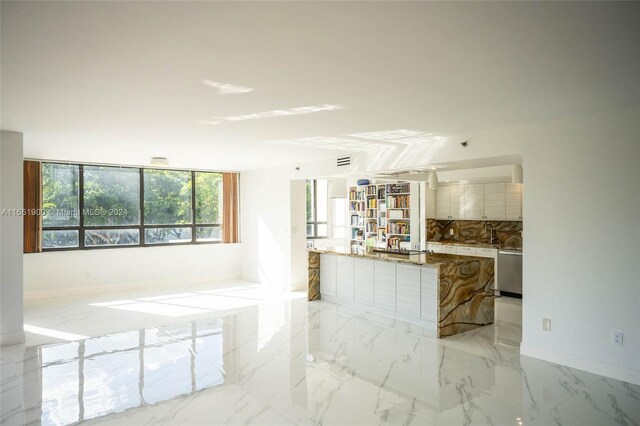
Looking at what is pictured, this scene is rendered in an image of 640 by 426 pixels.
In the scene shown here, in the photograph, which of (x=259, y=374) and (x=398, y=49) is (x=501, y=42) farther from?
(x=259, y=374)

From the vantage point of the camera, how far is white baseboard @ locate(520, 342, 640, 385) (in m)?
3.77

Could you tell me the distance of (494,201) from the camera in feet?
25.6

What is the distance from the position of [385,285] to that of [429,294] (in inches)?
30.8

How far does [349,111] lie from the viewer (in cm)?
392

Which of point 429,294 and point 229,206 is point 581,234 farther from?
point 229,206

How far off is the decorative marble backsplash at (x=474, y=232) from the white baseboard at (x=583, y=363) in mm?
3662

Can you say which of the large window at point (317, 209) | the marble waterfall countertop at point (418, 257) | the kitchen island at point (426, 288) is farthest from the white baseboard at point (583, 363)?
the large window at point (317, 209)

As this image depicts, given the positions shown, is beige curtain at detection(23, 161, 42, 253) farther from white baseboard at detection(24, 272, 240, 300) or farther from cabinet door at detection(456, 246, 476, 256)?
cabinet door at detection(456, 246, 476, 256)

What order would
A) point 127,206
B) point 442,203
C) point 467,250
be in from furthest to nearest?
1. point 442,203
2. point 127,206
3. point 467,250

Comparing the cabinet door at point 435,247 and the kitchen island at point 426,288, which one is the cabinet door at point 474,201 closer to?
the cabinet door at point 435,247

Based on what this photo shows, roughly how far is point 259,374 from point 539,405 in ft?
7.87

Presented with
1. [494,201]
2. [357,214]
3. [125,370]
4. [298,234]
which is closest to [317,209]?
[357,214]

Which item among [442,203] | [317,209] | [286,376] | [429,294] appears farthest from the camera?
[317,209]

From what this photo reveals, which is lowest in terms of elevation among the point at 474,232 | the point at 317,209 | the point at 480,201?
the point at 474,232
